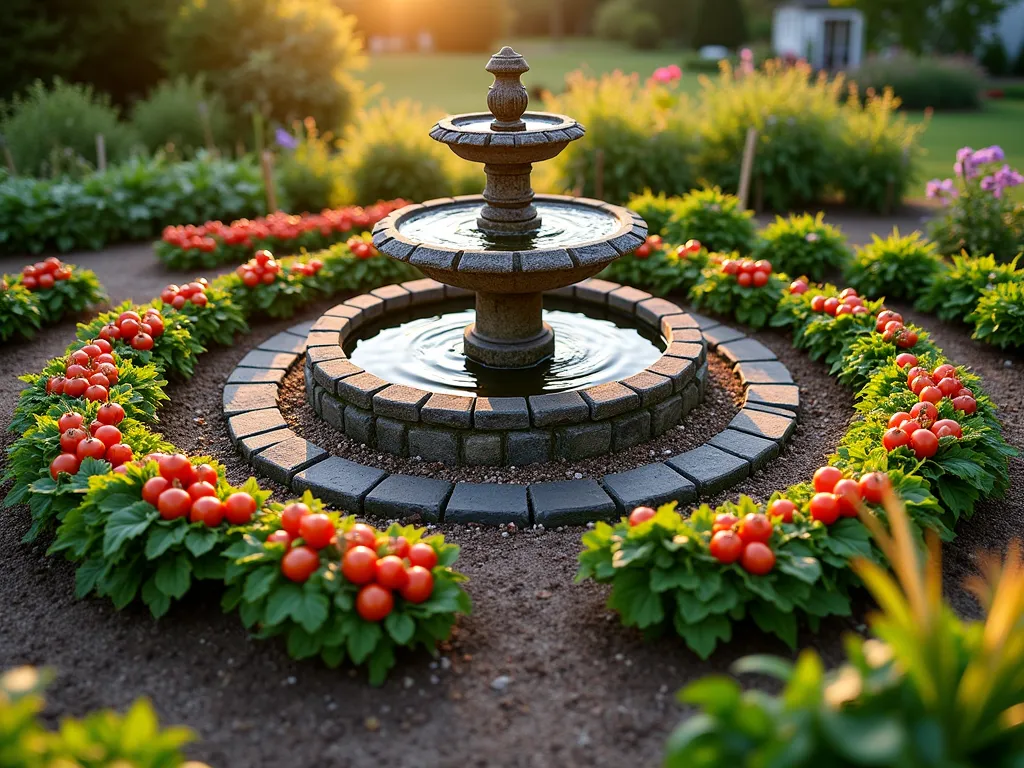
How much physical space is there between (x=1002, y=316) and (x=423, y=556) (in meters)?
4.54

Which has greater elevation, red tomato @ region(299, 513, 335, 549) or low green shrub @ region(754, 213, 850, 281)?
low green shrub @ region(754, 213, 850, 281)

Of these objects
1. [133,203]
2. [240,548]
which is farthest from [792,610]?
[133,203]

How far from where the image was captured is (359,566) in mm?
2996

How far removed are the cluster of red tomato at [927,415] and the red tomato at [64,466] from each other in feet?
12.0

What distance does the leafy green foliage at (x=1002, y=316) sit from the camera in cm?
562

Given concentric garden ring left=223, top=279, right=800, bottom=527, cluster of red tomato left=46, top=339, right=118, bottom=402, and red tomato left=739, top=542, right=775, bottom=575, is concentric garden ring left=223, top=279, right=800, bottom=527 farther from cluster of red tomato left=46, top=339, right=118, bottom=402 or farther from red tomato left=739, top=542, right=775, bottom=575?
red tomato left=739, top=542, right=775, bottom=575

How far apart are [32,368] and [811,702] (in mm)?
5658

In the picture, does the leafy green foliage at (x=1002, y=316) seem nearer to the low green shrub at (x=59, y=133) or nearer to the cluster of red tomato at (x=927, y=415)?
the cluster of red tomato at (x=927, y=415)

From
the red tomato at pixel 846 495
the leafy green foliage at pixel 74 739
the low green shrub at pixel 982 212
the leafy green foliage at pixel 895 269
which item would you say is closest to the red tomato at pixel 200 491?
the leafy green foliage at pixel 74 739

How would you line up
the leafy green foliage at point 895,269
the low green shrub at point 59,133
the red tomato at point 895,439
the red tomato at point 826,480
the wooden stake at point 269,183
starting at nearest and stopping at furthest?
1. the red tomato at point 826,480
2. the red tomato at point 895,439
3. the leafy green foliage at point 895,269
4. the wooden stake at point 269,183
5. the low green shrub at point 59,133

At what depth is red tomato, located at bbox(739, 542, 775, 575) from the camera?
309 centimetres

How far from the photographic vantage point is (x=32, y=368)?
5852 mm

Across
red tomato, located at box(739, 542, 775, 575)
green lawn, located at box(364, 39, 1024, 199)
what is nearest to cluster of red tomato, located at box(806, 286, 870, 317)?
red tomato, located at box(739, 542, 775, 575)

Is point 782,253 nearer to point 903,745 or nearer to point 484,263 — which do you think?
point 484,263
